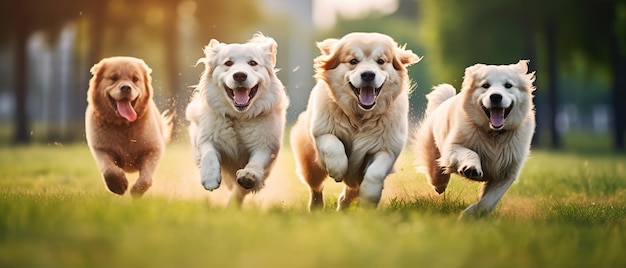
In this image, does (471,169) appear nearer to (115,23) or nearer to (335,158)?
(335,158)

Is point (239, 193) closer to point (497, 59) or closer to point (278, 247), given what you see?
point (278, 247)

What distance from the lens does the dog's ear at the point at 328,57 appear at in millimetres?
6977

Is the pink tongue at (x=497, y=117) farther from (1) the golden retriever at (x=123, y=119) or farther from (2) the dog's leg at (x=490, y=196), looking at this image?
(1) the golden retriever at (x=123, y=119)

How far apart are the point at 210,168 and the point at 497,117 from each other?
2.48 meters

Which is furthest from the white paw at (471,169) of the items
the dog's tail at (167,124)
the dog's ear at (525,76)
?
the dog's tail at (167,124)

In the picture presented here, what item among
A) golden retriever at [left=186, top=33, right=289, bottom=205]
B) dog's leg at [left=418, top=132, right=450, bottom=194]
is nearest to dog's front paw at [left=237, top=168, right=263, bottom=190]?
golden retriever at [left=186, top=33, right=289, bottom=205]

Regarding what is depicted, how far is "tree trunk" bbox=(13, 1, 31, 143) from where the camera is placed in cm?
2377

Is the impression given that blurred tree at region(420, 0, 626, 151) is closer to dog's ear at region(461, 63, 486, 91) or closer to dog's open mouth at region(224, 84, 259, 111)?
dog's ear at region(461, 63, 486, 91)

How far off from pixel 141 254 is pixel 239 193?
4122 millimetres

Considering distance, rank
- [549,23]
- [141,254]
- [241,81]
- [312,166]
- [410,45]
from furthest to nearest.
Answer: [410,45] → [549,23] → [312,166] → [241,81] → [141,254]

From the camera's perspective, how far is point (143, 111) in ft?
26.6

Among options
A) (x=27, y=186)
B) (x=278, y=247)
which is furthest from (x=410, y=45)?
(x=278, y=247)

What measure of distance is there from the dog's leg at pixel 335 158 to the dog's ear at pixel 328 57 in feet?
2.27

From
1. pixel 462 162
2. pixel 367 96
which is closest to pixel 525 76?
pixel 462 162
